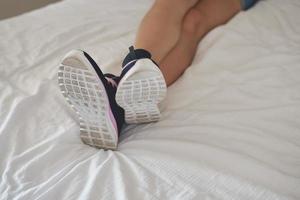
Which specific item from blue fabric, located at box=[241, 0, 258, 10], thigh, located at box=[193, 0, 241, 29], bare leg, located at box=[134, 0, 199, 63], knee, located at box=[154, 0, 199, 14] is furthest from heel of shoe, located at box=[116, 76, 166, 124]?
blue fabric, located at box=[241, 0, 258, 10]

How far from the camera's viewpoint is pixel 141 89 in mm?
678

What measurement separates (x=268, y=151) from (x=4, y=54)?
31.2 inches

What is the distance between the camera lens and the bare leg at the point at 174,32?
839 mm

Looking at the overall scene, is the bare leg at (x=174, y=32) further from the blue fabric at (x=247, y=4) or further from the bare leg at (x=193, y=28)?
the blue fabric at (x=247, y=4)

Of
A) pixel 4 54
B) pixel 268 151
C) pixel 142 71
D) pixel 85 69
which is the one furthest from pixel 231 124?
pixel 4 54

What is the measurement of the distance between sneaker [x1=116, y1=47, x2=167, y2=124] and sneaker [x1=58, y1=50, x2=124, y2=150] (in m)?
0.03

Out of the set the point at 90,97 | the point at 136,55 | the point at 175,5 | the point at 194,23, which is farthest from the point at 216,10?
the point at 90,97

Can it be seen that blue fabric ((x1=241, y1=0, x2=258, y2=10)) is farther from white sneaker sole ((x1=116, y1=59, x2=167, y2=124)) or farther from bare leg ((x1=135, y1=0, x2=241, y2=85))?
white sneaker sole ((x1=116, y1=59, x2=167, y2=124))

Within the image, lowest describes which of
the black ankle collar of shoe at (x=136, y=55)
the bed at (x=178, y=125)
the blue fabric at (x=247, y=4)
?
the bed at (x=178, y=125)

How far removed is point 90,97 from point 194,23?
51cm

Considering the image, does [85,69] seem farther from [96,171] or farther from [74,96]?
[96,171]

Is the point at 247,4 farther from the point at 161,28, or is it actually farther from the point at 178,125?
the point at 178,125

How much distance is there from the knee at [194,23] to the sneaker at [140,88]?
0.99ft

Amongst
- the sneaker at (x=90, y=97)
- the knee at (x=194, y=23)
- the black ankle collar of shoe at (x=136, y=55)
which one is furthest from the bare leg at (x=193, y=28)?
the sneaker at (x=90, y=97)
